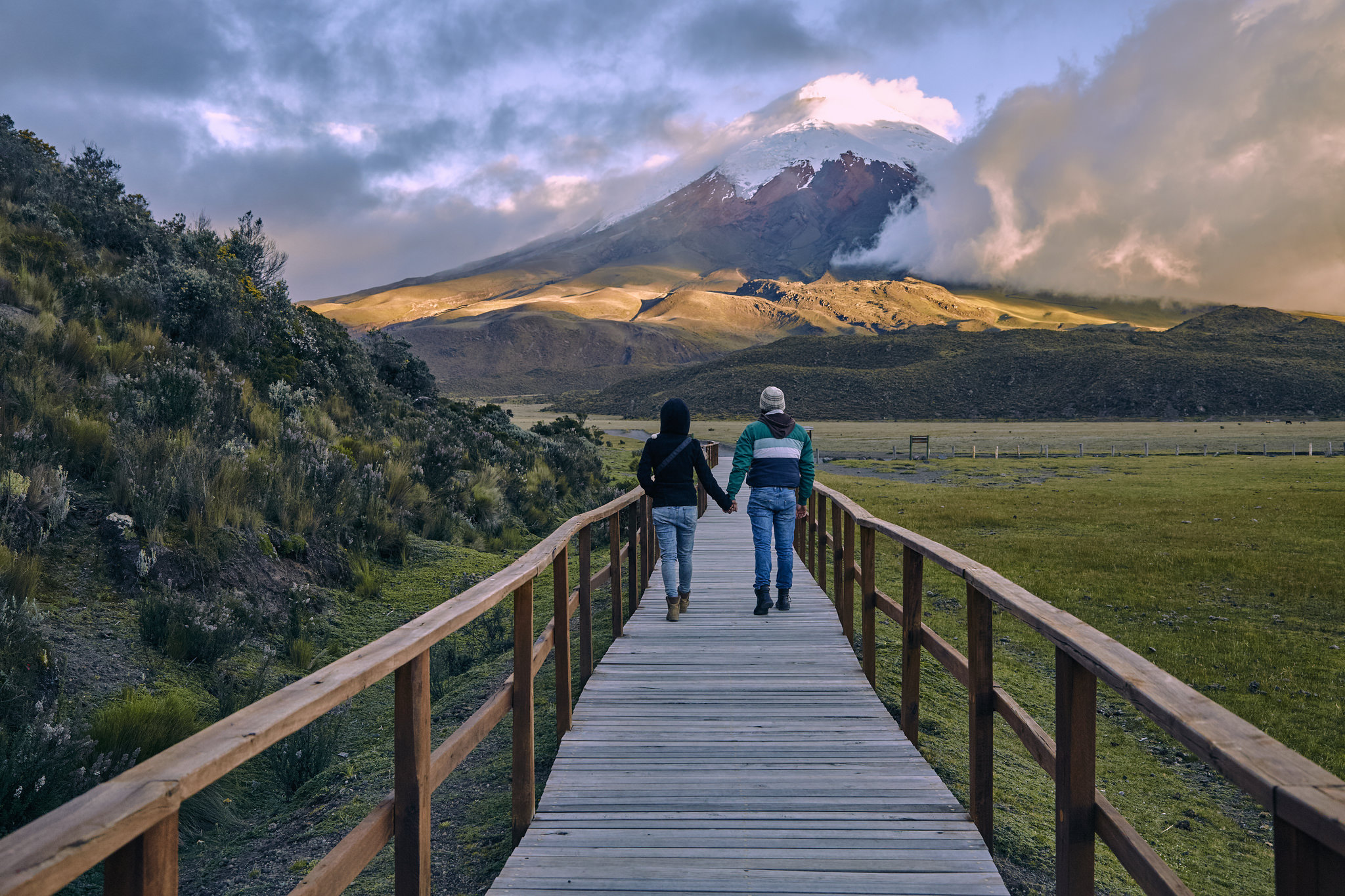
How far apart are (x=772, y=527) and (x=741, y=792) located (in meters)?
3.26

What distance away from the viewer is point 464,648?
23.1ft

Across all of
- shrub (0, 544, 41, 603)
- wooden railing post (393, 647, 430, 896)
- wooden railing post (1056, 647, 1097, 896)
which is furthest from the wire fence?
wooden railing post (393, 647, 430, 896)

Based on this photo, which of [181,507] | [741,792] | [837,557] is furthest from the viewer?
[837,557]

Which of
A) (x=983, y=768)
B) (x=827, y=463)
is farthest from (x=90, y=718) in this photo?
(x=827, y=463)

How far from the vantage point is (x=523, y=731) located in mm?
3363

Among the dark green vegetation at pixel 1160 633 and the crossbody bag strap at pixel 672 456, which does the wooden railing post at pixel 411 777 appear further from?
the crossbody bag strap at pixel 672 456

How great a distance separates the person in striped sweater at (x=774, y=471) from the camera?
6270mm

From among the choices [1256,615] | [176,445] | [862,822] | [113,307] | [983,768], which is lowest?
[1256,615]

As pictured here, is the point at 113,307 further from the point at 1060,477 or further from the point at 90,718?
the point at 1060,477

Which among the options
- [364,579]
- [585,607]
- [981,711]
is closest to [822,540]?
[585,607]

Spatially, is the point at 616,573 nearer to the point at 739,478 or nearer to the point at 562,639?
the point at 739,478

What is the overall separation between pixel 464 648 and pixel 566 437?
16.0 meters

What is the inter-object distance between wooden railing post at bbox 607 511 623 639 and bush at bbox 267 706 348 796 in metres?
2.19

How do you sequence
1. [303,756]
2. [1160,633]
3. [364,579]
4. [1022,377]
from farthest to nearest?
1. [1022,377]
2. [1160,633]
3. [364,579]
4. [303,756]
